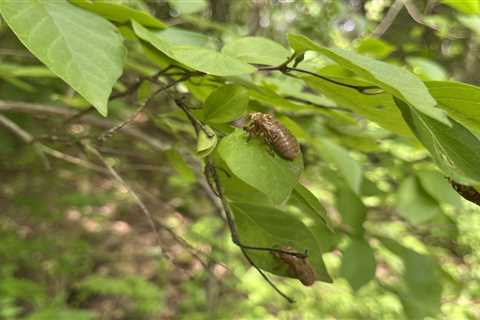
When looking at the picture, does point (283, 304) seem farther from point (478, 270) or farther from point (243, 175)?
point (243, 175)

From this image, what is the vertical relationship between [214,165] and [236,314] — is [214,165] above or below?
above

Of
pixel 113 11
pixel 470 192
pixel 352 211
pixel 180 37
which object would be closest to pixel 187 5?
pixel 180 37

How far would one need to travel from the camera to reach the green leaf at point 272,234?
2.11 feet

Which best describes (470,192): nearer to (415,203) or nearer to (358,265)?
(358,265)

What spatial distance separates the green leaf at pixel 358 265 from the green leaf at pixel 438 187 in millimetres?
238

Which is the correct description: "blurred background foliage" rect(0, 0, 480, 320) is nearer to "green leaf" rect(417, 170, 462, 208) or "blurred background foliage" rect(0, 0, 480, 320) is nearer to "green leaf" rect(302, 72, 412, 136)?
"green leaf" rect(417, 170, 462, 208)

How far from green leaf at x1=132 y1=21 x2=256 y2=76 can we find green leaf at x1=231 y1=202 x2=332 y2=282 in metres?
0.20

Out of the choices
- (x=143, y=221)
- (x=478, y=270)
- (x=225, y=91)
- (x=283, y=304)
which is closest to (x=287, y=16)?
(x=225, y=91)

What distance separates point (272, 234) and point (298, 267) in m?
0.06

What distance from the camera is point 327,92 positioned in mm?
597

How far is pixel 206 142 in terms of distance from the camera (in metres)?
0.57

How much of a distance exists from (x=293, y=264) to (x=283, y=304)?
109 inches

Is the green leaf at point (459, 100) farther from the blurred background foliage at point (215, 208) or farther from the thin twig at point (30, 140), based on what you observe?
the thin twig at point (30, 140)

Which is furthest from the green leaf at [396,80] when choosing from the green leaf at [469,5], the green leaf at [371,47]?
the green leaf at [371,47]
